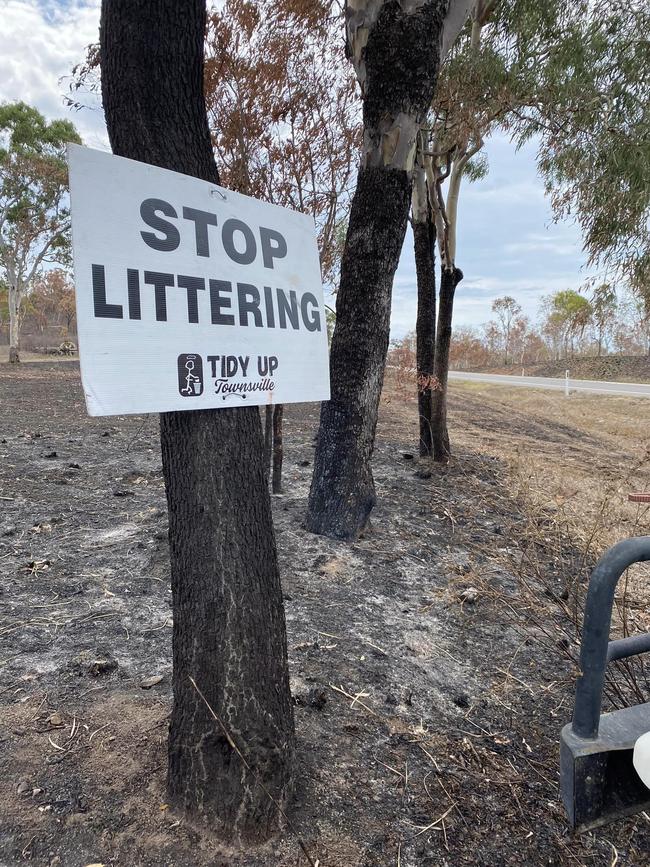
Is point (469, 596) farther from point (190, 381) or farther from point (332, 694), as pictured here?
point (190, 381)

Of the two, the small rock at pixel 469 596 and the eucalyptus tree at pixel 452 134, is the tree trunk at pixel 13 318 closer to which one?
the eucalyptus tree at pixel 452 134

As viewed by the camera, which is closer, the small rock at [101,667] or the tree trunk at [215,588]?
the tree trunk at [215,588]

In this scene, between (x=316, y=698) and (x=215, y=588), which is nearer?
(x=215, y=588)

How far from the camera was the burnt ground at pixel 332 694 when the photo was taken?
1.54 m

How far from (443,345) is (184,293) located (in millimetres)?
5266

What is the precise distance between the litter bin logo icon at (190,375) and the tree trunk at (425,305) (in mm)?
4751

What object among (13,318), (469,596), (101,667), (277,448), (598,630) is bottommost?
(469,596)

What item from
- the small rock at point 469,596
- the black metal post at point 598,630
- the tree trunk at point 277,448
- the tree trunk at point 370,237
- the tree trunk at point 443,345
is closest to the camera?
the black metal post at point 598,630

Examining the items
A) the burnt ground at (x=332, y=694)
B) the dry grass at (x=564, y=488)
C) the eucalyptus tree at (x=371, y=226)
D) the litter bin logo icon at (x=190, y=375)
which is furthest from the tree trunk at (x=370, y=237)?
the litter bin logo icon at (x=190, y=375)

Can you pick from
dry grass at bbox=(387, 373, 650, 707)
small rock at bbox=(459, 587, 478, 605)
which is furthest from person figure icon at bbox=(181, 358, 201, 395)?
small rock at bbox=(459, 587, 478, 605)

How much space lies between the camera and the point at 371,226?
12.1ft

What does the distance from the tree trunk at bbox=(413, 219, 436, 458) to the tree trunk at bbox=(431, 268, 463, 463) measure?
0.10 meters

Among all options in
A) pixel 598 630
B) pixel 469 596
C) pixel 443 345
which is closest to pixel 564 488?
pixel 443 345

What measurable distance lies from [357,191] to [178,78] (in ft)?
8.24
